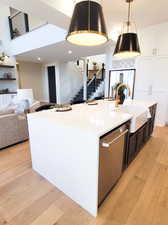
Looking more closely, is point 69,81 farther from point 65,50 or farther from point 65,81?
point 65,50

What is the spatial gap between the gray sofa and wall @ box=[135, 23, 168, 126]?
12.0 ft

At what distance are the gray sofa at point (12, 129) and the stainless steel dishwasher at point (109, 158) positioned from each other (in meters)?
2.18

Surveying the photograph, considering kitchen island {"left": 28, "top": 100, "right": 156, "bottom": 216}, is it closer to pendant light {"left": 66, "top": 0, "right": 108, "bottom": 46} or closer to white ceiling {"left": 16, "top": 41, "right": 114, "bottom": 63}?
pendant light {"left": 66, "top": 0, "right": 108, "bottom": 46}

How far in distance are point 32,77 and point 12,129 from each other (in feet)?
22.7

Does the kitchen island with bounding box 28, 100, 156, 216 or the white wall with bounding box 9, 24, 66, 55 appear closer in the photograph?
the kitchen island with bounding box 28, 100, 156, 216

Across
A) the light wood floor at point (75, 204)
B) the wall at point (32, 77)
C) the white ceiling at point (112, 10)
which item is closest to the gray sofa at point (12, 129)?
the light wood floor at point (75, 204)

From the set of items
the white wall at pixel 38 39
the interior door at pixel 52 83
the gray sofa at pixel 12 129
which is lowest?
the gray sofa at pixel 12 129

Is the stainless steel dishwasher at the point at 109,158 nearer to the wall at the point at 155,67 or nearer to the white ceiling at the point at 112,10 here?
the white ceiling at the point at 112,10

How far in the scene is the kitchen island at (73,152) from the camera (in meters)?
1.25

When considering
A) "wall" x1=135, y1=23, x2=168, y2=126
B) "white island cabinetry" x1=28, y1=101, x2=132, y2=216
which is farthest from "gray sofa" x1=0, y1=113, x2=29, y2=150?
"wall" x1=135, y1=23, x2=168, y2=126

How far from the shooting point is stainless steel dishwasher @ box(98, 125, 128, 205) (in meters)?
1.26

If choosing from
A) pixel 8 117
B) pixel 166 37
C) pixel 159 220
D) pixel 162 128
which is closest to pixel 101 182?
pixel 159 220

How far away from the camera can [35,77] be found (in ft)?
29.5

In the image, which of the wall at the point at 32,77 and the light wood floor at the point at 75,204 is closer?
the light wood floor at the point at 75,204
